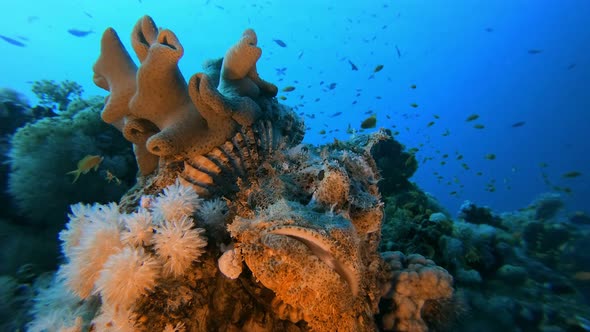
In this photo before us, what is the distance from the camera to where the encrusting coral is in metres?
1.67

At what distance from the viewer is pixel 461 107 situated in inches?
4579

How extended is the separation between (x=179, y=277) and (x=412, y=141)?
111200 millimetres

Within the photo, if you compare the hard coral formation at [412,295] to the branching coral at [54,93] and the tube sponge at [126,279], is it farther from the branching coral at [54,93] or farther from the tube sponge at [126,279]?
the branching coral at [54,93]

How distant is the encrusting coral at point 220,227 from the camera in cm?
167

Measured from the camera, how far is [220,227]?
7.53 ft

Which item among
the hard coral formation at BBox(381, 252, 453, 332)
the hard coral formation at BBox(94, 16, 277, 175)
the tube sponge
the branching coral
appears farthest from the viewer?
the branching coral

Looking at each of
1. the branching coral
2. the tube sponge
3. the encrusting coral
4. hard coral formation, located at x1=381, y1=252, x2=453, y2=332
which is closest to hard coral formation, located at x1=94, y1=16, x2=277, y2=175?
the encrusting coral

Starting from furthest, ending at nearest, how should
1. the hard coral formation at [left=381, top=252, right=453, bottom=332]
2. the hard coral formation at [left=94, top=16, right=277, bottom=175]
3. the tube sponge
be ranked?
the hard coral formation at [left=94, top=16, right=277, bottom=175]
the hard coral formation at [left=381, top=252, right=453, bottom=332]
the tube sponge

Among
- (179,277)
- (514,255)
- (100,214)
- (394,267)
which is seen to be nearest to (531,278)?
(514,255)

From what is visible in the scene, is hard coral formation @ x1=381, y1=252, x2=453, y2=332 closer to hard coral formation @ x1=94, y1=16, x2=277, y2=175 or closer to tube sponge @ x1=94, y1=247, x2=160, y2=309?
tube sponge @ x1=94, y1=247, x2=160, y2=309

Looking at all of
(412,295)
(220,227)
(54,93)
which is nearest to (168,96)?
(220,227)

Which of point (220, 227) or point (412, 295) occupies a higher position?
point (412, 295)

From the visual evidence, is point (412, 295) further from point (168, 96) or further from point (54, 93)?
point (54, 93)

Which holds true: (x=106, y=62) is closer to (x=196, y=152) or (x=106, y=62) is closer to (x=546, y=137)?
(x=196, y=152)
